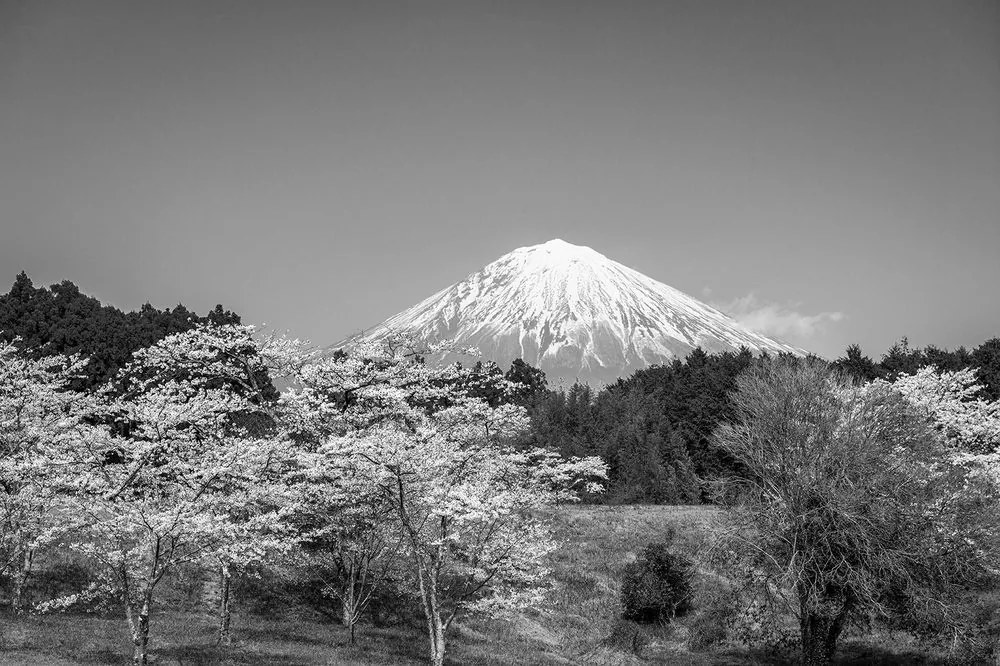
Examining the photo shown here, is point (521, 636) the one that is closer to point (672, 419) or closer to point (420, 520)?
point (420, 520)

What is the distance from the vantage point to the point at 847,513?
2166 centimetres

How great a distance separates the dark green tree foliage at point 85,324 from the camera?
49062 millimetres

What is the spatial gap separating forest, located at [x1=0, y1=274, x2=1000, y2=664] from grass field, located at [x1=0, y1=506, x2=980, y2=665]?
206 mm

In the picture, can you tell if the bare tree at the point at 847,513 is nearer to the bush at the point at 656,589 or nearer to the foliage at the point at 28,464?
the bush at the point at 656,589

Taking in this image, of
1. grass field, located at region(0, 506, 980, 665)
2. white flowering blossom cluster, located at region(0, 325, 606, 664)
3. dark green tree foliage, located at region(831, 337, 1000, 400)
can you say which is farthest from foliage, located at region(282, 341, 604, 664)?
dark green tree foliage, located at region(831, 337, 1000, 400)

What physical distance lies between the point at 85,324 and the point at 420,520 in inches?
1756

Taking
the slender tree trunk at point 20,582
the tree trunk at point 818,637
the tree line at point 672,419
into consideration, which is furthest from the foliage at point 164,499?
the tree line at point 672,419

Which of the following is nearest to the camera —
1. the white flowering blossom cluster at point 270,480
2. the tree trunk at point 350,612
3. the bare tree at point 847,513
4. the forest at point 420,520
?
the white flowering blossom cluster at point 270,480

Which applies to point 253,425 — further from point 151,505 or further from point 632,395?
Answer: point 632,395

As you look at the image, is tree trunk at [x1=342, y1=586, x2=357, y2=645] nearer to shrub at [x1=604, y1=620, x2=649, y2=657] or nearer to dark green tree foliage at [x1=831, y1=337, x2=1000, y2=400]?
shrub at [x1=604, y1=620, x2=649, y2=657]

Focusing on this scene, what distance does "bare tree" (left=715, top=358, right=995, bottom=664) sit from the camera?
22344 millimetres

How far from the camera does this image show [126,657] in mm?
17406

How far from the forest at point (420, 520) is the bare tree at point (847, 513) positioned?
9cm

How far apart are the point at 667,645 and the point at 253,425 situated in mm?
23849
